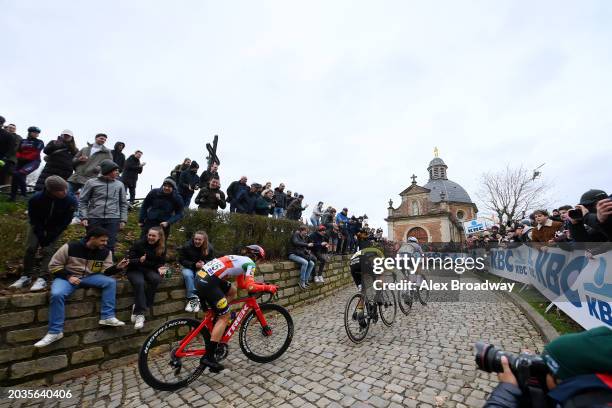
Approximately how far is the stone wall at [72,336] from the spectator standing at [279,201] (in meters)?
6.43

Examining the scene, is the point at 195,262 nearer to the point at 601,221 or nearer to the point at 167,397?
the point at 167,397

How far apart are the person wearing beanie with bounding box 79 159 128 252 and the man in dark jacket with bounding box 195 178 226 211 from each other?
7.89 ft

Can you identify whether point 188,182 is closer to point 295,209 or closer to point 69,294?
point 295,209

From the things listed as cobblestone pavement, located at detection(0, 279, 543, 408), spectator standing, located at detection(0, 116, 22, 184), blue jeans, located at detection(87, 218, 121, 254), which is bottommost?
cobblestone pavement, located at detection(0, 279, 543, 408)

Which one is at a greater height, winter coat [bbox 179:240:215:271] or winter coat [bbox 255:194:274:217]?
winter coat [bbox 255:194:274:217]

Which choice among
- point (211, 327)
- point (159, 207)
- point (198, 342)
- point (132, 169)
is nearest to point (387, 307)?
point (211, 327)

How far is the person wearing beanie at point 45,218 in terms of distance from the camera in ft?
13.5

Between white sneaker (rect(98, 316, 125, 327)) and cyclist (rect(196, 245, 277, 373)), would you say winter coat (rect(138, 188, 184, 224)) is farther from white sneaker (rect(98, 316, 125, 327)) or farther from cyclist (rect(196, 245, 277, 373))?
cyclist (rect(196, 245, 277, 373))

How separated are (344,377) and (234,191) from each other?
6457 mm

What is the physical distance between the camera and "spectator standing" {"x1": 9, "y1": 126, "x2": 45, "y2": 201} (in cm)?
672

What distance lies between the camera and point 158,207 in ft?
18.8

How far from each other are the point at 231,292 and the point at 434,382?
9.83ft

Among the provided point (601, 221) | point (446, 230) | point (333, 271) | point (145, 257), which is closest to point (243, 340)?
point (145, 257)

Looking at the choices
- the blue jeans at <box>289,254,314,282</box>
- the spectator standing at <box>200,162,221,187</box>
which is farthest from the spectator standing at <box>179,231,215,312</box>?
the spectator standing at <box>200,162,221,187</box>
